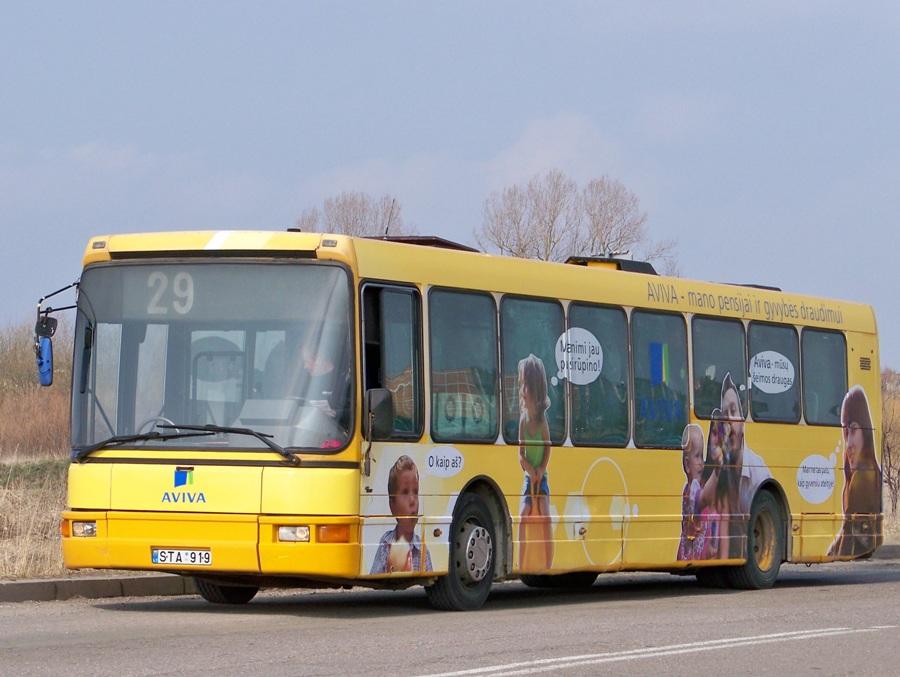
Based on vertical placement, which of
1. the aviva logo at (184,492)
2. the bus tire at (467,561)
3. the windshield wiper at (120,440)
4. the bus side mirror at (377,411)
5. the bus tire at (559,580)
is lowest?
the bus tire at (559,580)

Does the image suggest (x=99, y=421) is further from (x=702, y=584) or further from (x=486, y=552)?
(x=702, y=584)

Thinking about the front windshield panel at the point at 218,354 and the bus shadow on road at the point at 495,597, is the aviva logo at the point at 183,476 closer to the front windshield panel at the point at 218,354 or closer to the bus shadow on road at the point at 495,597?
the front windshield panel at the point at 218,354

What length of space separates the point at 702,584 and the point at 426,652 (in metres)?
9.04

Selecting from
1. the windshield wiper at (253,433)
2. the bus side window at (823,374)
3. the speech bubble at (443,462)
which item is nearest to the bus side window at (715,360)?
the bus side window at (823,374)

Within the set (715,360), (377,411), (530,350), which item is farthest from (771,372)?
(377,411)

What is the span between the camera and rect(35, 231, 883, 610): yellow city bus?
12359mm

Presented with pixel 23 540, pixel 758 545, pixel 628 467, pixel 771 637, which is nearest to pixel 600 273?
pixel 628 467

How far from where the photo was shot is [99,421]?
12.9 metres

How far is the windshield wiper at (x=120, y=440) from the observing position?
12.6m

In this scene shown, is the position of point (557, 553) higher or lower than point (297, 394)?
lower

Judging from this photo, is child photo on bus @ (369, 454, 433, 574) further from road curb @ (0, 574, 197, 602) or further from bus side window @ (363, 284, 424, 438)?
road curb @ (0, 574, 197, 602)

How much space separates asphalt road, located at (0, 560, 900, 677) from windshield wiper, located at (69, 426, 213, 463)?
1.27 metres

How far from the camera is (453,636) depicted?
11.0 meters

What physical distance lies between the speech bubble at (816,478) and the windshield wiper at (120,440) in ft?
28.2
